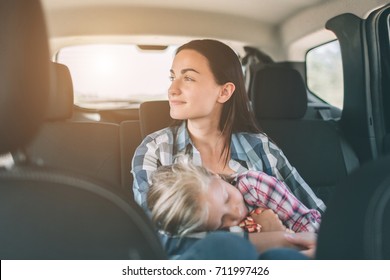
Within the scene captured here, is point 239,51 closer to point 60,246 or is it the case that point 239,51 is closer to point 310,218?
point 310,218

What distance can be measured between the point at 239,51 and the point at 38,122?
67cm

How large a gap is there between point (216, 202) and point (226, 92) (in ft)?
1.01

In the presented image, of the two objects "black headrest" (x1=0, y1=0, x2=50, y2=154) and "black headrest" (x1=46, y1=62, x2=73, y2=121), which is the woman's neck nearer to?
"black headrest" (x1=46, y1=62, x2=73, y2=121)

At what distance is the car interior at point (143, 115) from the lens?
743mm

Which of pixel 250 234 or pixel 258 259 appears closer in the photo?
pixel 258 259

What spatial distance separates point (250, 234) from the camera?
109 centimetres

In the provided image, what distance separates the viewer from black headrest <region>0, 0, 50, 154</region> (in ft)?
2.54

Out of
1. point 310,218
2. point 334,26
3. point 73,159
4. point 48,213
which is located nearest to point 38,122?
point 48,213

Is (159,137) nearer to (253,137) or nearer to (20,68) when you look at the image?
(253,137)

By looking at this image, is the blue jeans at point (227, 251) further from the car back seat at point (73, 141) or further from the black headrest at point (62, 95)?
the black headrest at point (62, 95)

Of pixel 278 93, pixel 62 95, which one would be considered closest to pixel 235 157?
pixel 278 93

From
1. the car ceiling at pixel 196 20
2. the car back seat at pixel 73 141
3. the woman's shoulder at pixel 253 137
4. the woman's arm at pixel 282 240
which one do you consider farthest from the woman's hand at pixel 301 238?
the car ceiling at pixel 196 20

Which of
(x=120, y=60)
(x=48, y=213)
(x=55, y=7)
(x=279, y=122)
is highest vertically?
(x=55, y=7)
